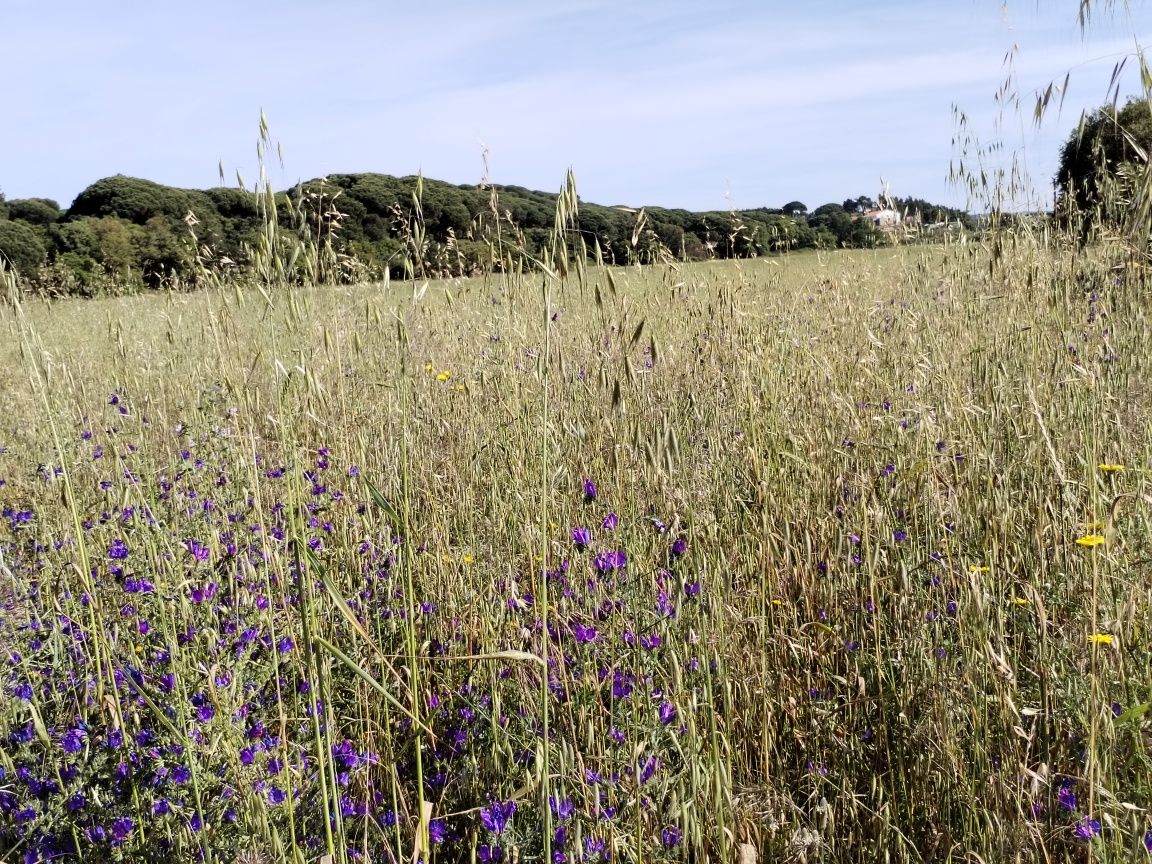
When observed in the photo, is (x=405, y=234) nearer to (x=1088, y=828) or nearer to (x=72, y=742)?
(x=72, y=742)

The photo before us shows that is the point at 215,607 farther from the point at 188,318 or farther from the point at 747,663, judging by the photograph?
the point at 188,318

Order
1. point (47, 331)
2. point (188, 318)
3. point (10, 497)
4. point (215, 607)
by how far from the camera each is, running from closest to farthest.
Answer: point (215, 607) → point (10, 497) → point (188, 318) → point (47, 331)

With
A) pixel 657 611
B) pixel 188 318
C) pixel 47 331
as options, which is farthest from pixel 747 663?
pixel 47 331

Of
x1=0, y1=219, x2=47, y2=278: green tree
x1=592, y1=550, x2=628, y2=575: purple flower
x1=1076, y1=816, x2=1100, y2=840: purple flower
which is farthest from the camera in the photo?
x1=0, y1=219, x2=47, y2=278: green tree

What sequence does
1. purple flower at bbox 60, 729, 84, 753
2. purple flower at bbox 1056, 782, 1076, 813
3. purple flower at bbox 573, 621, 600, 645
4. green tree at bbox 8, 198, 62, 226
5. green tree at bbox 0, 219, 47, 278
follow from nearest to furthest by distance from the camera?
purple flower at bbox 1056, 782, 1076, 813
purple flower at bbox 60, 729, 84, 753
purple flower at bbox 573, 621, 600, 645
green tree at bbox 0, 219, 47, 278
green tree at bbox 8, 198, 62, 226

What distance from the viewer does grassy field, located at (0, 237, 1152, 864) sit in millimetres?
1283

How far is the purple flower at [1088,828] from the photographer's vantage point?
3.67 feet

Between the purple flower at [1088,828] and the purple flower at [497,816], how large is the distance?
879 millimetres

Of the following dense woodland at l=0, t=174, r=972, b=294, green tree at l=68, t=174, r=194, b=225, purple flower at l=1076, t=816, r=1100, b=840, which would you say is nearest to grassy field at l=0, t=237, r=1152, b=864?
purple flower at l=1076, t=816, r=1100, b=840

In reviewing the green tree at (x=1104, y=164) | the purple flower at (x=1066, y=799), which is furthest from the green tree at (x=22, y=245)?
the purple flower at (x=1066, y=799)

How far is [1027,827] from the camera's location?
1148 millimetres

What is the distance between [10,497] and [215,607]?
2.17 metres

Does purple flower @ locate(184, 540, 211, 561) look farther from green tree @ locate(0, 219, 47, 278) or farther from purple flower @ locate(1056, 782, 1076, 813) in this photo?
green tree @ locate(0, 219, 47, 278)

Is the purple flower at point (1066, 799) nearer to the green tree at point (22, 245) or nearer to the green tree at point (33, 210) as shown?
the green tree at point (22, 245)
